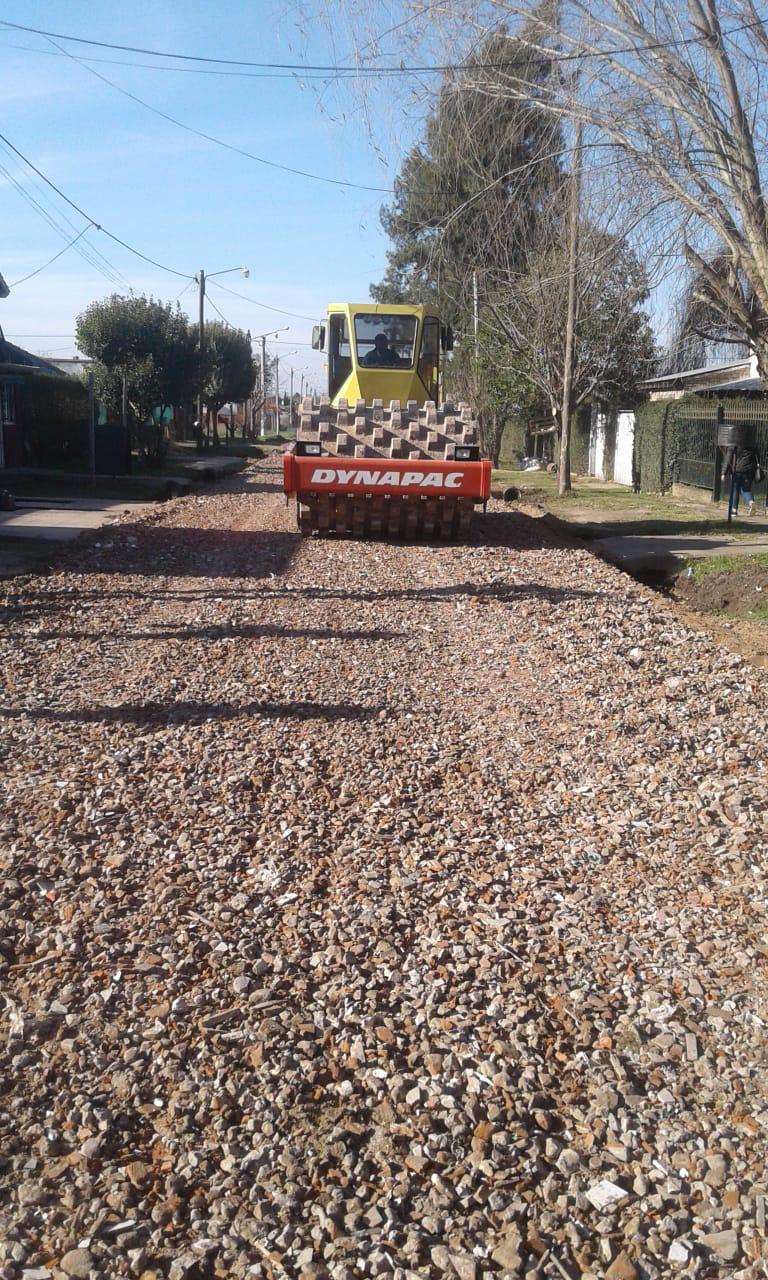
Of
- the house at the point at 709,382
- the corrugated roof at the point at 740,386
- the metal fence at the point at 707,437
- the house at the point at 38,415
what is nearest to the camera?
the metal fence at the point at 707,437

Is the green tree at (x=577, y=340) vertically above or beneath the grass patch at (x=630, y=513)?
above

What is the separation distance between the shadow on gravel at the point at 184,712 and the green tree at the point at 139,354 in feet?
95.0

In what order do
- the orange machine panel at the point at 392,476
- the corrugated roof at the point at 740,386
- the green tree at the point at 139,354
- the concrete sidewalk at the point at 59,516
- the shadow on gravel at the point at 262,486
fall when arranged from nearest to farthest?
the orange machine panel at the point at 392,476
the concrete sidewalk at the point at 59,516
the shadow on gravel at the point at 262,486
the corrugated roof at the point at 740,386
the green tree at the point at 139,354

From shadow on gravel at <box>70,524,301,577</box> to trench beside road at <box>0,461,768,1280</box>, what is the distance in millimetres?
4806

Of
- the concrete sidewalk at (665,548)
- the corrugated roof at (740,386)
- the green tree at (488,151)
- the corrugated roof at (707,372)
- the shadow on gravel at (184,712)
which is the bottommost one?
the shadow on gravel at (184,712)

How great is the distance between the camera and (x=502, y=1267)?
9.15 ft

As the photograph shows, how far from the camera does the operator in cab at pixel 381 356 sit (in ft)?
56.6

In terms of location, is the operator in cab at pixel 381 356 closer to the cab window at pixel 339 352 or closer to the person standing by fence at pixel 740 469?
the cab window at pixel 339 352

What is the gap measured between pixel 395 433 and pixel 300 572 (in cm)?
263

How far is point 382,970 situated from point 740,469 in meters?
17.0

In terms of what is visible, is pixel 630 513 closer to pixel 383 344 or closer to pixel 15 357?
pixel 383 344

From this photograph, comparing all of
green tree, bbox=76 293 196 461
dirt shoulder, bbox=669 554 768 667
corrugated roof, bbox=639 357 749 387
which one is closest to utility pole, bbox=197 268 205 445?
green tree, bbox=76 293 196 461

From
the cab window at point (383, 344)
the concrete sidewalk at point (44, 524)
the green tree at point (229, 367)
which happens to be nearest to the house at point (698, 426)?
the cab window at point (383, 344)

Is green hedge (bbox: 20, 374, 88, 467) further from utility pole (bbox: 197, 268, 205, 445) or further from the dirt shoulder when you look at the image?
the dirt shoulder
